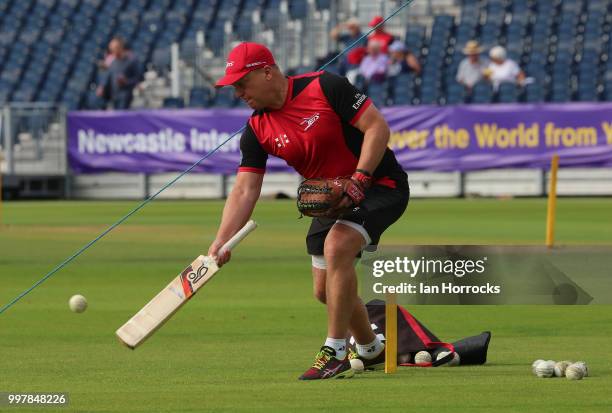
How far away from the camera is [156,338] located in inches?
438

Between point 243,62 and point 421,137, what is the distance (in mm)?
25893

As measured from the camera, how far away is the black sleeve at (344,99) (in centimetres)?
838

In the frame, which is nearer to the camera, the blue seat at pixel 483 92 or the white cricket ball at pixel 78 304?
the white cricket ball at pixel 78 304

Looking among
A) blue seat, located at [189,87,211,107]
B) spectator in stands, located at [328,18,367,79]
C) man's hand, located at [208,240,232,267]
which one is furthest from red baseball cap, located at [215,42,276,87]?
blue seat, located at [189,87,211,107]

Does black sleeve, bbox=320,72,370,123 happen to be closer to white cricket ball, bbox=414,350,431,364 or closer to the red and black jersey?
the red and black jersey

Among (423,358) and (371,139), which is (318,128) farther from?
(423,358)

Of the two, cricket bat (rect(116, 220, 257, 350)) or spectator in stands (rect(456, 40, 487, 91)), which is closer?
cricket bat (rect(116, 220, 257, 350))

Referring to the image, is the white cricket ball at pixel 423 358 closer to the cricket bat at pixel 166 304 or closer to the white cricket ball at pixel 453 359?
the white cricket ball at pixel 453 359

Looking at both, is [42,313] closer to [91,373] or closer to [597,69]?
[91,373]

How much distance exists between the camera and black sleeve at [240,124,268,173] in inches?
345

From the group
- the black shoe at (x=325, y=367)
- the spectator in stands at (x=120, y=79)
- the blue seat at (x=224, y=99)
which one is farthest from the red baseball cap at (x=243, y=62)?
the blue seat at (x=224, y=99)

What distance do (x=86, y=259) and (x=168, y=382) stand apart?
1138 cm

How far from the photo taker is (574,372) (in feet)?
27.5

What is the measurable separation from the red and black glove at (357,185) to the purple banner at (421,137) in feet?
82.8
